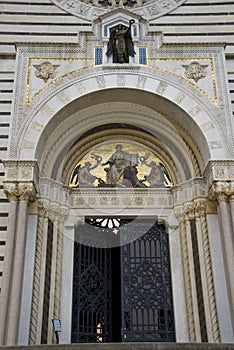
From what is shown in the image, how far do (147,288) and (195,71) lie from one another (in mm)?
5809

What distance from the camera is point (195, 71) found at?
12.1m

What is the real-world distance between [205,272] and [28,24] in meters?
8.64

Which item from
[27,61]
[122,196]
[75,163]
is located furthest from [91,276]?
[27,61]

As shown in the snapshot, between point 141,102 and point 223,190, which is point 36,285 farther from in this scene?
point 141,102

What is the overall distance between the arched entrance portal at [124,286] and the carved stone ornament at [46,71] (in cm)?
410

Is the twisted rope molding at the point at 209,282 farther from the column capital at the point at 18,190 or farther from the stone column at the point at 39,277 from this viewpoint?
the column capital at the point at 18,190

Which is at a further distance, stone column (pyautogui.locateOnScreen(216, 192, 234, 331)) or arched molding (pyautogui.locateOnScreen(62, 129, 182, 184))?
arched molding (pyautogui.locateOnScreen(62, 129, 182, 184))

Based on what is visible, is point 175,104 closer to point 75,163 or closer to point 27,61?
point 75,163

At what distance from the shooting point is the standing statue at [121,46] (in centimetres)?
1236

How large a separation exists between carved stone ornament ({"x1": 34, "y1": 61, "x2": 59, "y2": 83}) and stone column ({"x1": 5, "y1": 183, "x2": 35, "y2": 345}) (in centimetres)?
316

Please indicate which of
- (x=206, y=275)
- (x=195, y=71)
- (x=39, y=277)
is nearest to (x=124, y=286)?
(x=206, y=275)

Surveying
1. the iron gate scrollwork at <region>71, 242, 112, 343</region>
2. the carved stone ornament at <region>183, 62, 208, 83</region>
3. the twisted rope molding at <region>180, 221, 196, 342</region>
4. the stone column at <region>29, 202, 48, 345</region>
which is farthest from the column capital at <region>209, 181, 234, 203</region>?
the stone column at <region>29, 202, 48, 345</region>

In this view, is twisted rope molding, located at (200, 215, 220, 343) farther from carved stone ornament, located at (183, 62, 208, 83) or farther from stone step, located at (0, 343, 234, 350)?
carved stone ornament, located at (183, 62, 208, 83)

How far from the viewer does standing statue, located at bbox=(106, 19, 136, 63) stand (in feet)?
40.5
